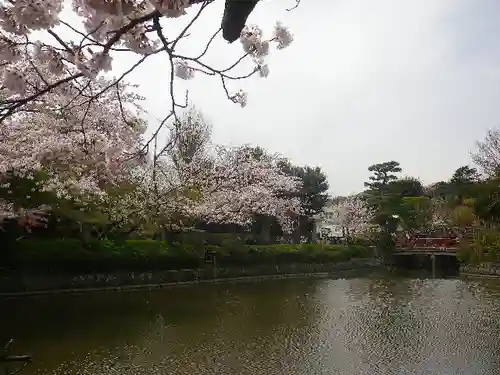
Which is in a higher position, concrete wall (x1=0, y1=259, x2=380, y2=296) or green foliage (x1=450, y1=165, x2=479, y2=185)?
green foliage (x1=450, y1=165, x2=479, y2=185)

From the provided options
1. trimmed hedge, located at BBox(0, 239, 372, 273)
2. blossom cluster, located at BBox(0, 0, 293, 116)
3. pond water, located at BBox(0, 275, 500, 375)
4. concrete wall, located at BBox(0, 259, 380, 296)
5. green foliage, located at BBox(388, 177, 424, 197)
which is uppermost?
green foliage, located at BBox(388, 177, 424, 197)

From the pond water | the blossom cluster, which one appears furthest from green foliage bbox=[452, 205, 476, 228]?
the blossom cluster

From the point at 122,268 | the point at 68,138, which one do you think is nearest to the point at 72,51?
the point at 68,138

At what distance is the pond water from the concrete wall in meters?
0.78

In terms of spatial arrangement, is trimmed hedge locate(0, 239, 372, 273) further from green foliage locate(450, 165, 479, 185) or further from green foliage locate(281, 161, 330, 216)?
green foliage locate(450, 165, 479, 185)

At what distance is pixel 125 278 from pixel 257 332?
748 cm

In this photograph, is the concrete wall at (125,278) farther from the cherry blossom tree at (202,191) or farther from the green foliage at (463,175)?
the green foliage at (463,175)

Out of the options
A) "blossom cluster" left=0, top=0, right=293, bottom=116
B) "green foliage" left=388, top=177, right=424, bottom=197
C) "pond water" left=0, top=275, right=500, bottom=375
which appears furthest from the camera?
"green foliage" left=388, top=177, right=424, bottom=197

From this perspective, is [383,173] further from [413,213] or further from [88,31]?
[88,31]

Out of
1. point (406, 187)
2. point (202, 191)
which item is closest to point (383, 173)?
point (406, 187)

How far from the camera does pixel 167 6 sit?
1780 mm

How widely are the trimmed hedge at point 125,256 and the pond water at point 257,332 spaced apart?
3.87ft

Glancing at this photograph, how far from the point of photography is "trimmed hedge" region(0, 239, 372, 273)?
507 inches

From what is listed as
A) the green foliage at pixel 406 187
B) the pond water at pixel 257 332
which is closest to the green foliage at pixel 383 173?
the green foliage at pixel 406 187
